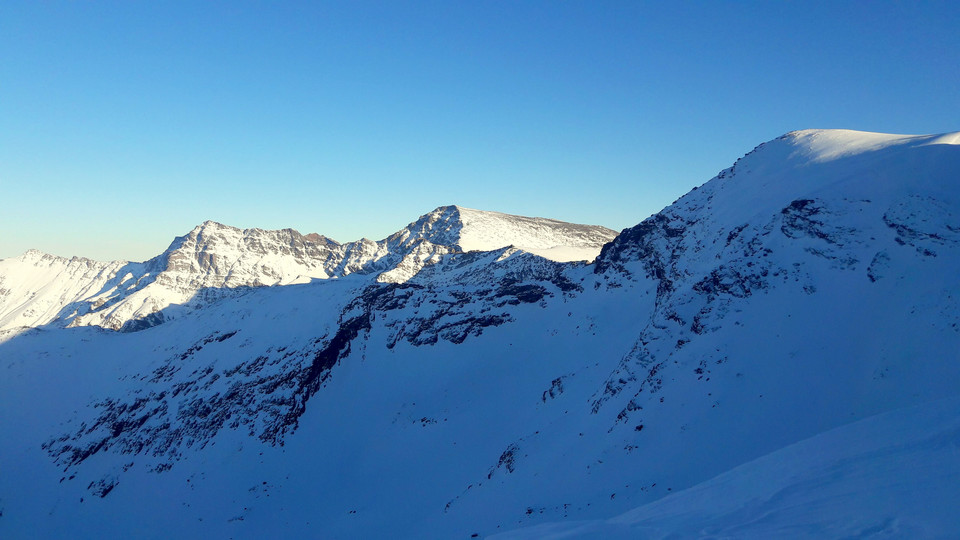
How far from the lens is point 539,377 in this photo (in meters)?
49.6

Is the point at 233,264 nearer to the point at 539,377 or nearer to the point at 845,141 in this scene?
the point at 539,377

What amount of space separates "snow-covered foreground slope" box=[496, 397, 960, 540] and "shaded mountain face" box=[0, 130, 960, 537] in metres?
0.33

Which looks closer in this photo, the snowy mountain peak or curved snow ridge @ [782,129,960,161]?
curved snow ridge @ [782,129,960,161]

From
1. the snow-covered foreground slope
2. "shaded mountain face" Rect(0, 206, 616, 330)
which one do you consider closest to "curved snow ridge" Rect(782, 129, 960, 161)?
the snow-covered foreground slope

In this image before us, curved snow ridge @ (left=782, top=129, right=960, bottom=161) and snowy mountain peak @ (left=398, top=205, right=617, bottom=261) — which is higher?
snowy mountain peak @ (left=398, top=205, right=617, bottom=261)

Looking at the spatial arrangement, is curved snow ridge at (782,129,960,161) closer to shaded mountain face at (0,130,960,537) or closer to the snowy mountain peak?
shaded mountain face at (0,130,960,537)

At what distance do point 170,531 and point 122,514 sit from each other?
24.8ft

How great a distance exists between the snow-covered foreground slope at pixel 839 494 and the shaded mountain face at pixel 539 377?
1.07 feet

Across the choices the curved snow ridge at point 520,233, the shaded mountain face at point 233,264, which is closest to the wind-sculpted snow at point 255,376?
A: the shaded mountain face at point 233,264

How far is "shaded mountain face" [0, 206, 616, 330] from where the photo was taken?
14612cm

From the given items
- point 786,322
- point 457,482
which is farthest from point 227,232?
point 786,322

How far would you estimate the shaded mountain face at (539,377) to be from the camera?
28.7 m

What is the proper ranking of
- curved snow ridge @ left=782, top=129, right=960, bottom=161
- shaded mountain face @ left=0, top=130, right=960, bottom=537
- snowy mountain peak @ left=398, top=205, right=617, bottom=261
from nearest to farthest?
shaded mountain face @ left=0, top=130, right=960, bottom=537
curved snow ridge @ left=782, top=129, right=960, bottom=161
snowy mountain peak @ left=398, top=205, right=617, bottom=261

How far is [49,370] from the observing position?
77062mm
